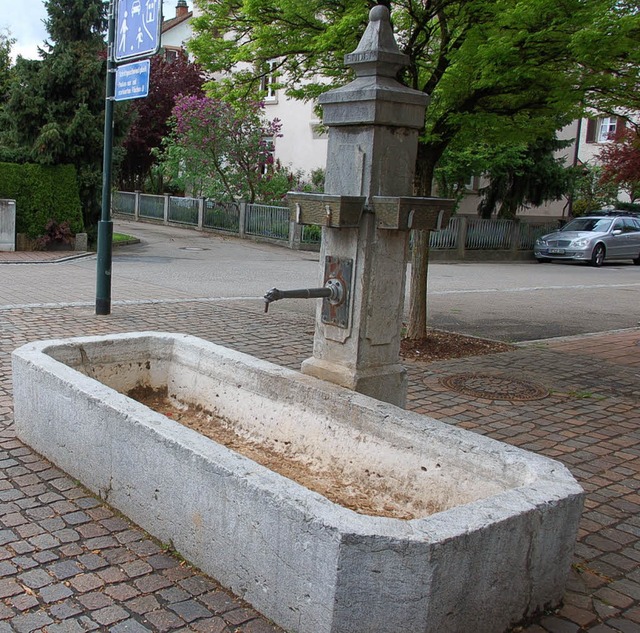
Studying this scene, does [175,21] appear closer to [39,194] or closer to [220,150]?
[220,150]

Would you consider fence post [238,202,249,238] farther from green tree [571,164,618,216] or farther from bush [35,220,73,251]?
green tree [571,164,618,216]

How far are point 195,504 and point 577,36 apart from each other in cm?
548

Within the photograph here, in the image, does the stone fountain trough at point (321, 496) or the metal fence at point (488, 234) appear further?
the metal fence at point (488, 234)

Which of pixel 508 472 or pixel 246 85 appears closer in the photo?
pixel 508 472

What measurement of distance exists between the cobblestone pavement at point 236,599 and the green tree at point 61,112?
36.1ft

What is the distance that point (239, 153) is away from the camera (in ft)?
83.0

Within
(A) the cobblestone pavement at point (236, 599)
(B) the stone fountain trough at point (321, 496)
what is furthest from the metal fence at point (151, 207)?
(B) the stone fountain trough at point (321, 496)

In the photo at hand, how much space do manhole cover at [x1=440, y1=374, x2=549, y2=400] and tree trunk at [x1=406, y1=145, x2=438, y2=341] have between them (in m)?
1.60

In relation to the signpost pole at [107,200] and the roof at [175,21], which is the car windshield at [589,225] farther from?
the roof at [175,21]

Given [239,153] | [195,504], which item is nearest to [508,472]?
[195,504]

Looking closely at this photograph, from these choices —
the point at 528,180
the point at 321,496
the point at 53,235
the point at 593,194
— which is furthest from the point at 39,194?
the point at 593,194

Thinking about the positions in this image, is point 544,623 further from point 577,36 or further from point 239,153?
point 239,153

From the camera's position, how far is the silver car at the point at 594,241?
84.7 feet

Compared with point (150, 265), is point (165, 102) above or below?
above
